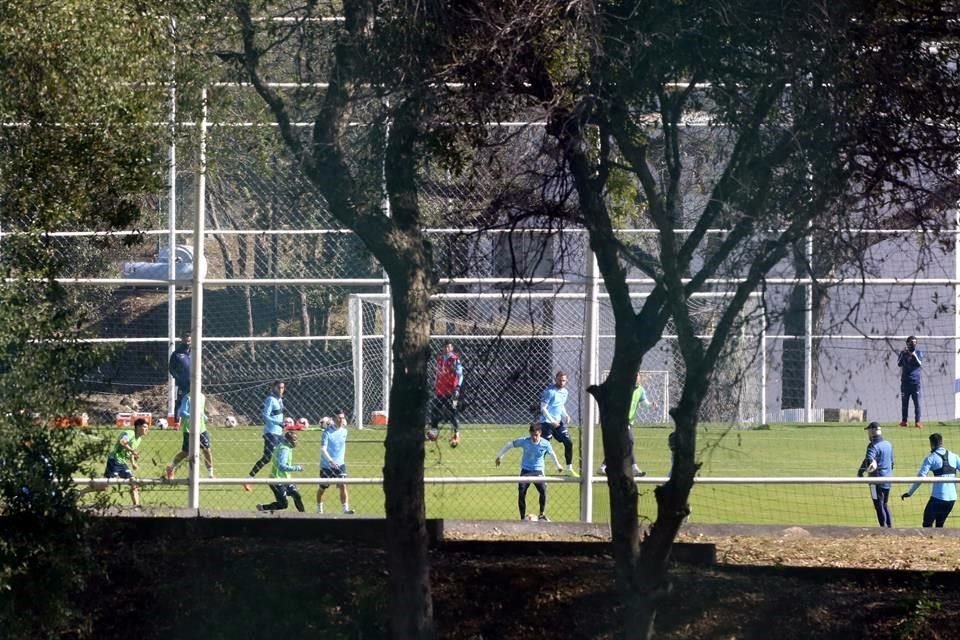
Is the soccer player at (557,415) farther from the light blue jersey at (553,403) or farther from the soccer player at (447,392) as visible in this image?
the soccer player at (447,392)

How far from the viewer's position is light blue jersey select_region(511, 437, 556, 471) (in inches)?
470

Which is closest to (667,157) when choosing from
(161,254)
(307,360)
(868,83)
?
(868,83)

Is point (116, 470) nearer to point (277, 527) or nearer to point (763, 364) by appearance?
point (277, 527)

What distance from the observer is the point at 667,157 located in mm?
6309

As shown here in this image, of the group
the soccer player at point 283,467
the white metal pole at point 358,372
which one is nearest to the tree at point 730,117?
the soccer player at point 283,467

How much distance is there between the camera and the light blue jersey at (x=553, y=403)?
1025cm

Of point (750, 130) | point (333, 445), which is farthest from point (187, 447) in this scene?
point (750, 130)

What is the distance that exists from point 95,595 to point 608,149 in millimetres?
4295

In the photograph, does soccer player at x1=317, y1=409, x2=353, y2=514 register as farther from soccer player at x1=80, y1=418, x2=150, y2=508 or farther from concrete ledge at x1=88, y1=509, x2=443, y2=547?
concrete ledge at x1=88, y1=509, x2=443, y2=547

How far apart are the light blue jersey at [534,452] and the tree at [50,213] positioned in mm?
5849

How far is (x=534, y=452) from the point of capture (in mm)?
11969

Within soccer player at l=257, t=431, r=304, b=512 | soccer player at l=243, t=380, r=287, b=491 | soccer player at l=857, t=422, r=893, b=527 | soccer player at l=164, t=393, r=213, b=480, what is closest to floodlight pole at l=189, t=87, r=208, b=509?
soccer player at l=164, t=393, r=213, b=480

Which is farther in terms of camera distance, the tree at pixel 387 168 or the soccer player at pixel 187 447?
the soccer player at pixel 187 447

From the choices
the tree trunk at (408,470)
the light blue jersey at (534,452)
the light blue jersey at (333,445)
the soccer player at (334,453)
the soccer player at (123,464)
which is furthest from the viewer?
the light blue jersey at (534,452)
